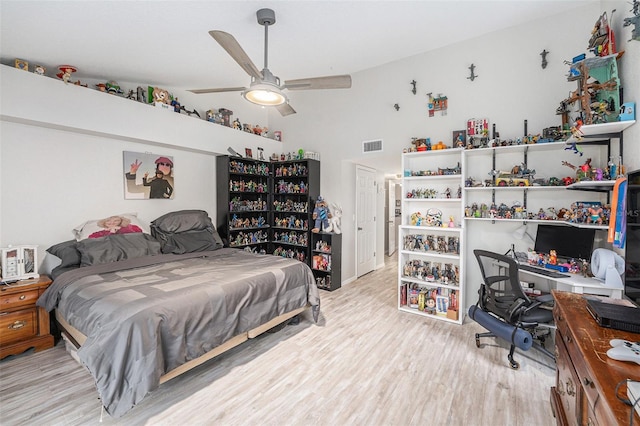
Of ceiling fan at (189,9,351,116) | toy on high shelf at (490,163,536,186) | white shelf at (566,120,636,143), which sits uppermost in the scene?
ceiling fan at (189,9,351,116)

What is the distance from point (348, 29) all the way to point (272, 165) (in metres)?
2.81

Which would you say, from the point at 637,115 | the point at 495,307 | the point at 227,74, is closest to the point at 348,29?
the point at 227,74

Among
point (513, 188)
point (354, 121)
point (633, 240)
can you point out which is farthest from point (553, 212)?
point (354, 121)

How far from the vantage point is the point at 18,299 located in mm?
2586

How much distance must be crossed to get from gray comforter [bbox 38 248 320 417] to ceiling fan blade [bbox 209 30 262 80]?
1822 mm

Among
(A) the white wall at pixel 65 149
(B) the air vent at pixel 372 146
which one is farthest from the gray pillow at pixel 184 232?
(B) the air vent at pixel 372 146

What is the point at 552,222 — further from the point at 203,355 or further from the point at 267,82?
the point at 203,355

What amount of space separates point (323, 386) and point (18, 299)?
9.48 ft

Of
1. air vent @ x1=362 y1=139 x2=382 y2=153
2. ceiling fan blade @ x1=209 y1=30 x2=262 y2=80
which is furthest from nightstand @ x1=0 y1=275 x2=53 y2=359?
air vent @ x1=362 y1=139 x2=382 y2=153

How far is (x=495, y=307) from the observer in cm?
267

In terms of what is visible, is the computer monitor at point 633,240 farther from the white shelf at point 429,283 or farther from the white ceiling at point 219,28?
the white ceiling at point 219,28

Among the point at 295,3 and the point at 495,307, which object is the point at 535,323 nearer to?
the point at 495,307

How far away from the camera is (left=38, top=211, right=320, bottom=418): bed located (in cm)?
180

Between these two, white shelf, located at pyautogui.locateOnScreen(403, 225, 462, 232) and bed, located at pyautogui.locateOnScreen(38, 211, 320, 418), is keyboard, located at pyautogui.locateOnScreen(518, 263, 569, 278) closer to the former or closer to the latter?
white shelf, located at pyautogui.locateOnScreen(403, 225, 462, 232)
